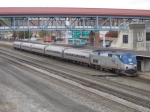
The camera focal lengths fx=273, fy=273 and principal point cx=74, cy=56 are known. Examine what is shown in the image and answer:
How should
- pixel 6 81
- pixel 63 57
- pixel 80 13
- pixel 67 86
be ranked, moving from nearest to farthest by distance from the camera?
pixel 67 86
pixel 6 81
pixel 63 57
pixel 80 13

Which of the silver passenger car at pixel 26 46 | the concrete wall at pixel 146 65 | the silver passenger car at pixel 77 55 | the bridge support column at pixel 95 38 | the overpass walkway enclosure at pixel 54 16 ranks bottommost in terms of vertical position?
the concrete wall at pixel 146 65

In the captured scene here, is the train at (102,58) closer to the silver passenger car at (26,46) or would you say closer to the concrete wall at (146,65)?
the concrete wall at (146,65)

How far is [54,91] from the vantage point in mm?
23547

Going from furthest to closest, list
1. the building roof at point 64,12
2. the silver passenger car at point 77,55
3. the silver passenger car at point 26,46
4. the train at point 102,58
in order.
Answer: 1. the silver passenger car at point 26,46
2. the building roof at point 64,12
3. the silver passenger car at point 77,55
4. the train at point 102,58

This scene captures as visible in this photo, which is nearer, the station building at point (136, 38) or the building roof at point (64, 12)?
the station building at point (136, 38)

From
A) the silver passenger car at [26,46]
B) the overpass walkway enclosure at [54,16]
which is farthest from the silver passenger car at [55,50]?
the silver passenger car at [26,46]

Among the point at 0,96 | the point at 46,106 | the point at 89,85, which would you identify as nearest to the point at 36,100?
the point at 46,106

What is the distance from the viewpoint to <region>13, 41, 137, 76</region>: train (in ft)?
103

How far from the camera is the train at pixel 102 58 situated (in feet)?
103

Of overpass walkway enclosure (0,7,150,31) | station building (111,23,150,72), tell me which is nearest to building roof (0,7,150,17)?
overpass walkway enclosure (0,7,150,31)

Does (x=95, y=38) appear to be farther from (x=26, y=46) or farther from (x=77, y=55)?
(x=77, y=55)

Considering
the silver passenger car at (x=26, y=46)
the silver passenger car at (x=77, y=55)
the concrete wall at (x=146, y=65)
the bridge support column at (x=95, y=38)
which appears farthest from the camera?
the bridge support column at (x=95, y=38)

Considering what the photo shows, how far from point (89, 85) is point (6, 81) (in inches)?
353

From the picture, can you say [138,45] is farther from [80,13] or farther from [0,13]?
[0,13]
